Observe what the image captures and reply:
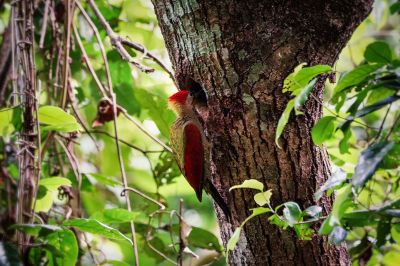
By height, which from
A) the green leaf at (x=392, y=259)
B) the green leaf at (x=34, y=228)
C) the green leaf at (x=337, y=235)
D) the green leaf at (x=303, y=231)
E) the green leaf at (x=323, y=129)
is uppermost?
the green leaf at (x=323, y=129)

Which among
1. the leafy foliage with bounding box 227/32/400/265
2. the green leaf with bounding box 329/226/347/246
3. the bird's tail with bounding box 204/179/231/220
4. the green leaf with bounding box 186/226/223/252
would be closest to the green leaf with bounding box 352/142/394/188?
the leafy foliage with bounding box 227/32/400/265

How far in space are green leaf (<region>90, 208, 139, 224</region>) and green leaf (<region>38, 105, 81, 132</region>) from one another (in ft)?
1.06

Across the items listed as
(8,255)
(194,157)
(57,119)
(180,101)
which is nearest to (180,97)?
(180,101)

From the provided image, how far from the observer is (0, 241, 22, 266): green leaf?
1586mm

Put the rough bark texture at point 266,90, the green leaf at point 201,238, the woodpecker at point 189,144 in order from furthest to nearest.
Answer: the green leaf at point 201,238
the woodpecker at point 189,144
the rough bark texture at point 266,90

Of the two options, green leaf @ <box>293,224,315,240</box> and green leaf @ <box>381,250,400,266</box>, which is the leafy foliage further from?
green leaf @ <box>381,250,400,266</box>

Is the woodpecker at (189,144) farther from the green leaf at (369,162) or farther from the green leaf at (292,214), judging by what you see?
the green leaf at (369,162)

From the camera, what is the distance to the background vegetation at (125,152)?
1212mm

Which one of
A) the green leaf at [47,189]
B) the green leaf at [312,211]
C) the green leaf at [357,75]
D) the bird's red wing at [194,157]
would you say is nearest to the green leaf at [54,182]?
the green leaf at [47,189]

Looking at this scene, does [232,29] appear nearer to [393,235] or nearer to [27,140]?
[393,235]

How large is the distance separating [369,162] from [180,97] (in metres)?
1.08

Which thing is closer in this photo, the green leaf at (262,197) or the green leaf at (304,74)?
the green leaf at (304,74)

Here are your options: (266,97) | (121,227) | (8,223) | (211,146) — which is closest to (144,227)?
(121,227)

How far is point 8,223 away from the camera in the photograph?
97.1 inches
